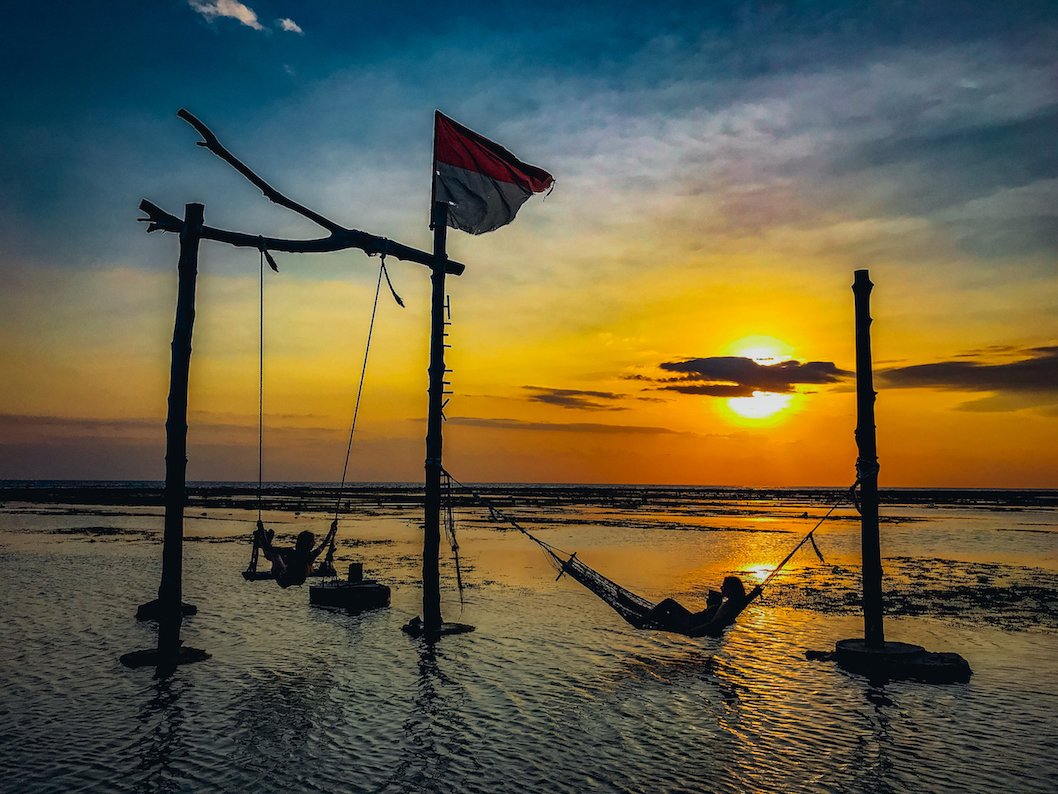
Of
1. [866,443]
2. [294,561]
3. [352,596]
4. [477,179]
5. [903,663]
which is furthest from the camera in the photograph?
[352,596]

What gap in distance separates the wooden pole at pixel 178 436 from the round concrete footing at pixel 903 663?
10847 millimetres

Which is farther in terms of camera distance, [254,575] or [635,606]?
[254,575]

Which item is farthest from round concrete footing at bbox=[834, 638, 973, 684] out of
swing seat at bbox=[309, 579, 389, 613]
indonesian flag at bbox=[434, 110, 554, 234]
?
swing seat at bbox=[309, 579, 389, 613]

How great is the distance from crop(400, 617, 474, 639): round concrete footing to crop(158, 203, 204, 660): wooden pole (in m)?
4.17

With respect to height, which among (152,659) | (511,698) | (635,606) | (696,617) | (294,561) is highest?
(294,561)

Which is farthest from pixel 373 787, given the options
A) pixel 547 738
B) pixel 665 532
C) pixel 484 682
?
pixel 665 532

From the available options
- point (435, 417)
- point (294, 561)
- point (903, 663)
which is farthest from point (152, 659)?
point (903, 663)

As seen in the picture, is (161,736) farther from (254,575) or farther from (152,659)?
(254,575)

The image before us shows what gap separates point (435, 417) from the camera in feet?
46.0

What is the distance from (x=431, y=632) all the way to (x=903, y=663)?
7.99 meters

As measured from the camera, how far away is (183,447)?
12320 millimetres

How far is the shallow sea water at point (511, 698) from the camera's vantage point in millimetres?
7887

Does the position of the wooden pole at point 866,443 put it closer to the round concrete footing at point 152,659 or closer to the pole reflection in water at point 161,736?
the pole reflection in water at point 161,736

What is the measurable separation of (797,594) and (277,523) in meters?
35.0
